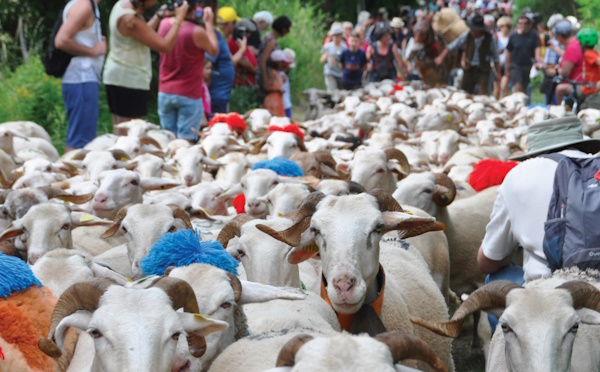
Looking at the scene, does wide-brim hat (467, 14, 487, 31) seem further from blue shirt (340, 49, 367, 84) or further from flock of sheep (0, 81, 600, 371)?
flock of sheep (0, 81, 600, 371)

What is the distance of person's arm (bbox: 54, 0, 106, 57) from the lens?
27.9 ft

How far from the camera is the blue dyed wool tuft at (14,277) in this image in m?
3.55

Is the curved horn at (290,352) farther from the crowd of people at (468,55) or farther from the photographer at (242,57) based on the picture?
the crowd of people at (468,55)

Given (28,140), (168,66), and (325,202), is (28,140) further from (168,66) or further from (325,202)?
(325,202)

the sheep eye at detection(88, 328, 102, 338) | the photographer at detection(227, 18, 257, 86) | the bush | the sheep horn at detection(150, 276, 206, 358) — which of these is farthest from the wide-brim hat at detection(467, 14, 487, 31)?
the sheep eye at detection(88, 328, 102, 338)

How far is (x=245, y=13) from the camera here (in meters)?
22.4

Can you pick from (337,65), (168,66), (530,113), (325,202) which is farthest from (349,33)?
(325,202)


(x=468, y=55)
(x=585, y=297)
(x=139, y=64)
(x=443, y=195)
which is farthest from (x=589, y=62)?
(x=585, y=297)

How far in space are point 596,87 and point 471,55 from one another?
6.52 meters

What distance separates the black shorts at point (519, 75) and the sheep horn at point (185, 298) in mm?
17506

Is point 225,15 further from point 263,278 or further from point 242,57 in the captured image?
point 263,278

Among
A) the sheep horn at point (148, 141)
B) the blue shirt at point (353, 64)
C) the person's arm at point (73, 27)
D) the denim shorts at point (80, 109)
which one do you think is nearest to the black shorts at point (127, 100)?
the sheep horn at point (148, 141)

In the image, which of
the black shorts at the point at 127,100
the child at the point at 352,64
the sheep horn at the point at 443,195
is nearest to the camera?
the sheep horn at the point at 443,195

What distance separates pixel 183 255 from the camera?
3.88m
